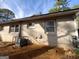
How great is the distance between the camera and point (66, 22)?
44.1 ft

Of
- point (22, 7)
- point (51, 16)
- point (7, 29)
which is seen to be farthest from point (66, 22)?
point (22, 7)

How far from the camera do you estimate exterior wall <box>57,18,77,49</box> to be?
1305cm

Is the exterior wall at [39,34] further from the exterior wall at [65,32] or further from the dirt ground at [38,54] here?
the dirt ground at [38,54]

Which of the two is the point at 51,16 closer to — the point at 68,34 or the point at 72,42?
the point at 68,34

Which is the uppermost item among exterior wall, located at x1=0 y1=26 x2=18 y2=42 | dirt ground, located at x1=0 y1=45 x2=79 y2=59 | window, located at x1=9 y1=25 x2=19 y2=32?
window, located at x1=9 y1=25 x2=19 y2=32

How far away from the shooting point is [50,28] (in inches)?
585

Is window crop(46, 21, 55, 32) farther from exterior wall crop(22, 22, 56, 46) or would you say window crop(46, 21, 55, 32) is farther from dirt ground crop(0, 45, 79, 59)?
dirt ground crop(0, 45, 79, 59)

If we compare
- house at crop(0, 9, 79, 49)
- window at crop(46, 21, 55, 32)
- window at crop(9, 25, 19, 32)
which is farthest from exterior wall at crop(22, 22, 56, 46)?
window at crop(9, 25, 19, 32)

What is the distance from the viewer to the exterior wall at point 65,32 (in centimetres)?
1305

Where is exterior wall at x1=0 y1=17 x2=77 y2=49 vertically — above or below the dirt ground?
above

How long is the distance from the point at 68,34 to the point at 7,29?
9.68 metres

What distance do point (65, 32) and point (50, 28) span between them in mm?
1968

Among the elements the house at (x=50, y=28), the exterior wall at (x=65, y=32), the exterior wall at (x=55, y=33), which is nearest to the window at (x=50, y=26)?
the house at (x=50, y=28)

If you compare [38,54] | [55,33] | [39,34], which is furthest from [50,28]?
[38,54]
